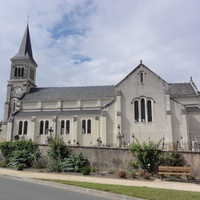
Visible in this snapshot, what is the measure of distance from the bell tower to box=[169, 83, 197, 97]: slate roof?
1187 inches

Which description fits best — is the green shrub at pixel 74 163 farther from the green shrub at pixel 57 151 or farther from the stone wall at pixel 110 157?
the green shrub at pixel 57 151

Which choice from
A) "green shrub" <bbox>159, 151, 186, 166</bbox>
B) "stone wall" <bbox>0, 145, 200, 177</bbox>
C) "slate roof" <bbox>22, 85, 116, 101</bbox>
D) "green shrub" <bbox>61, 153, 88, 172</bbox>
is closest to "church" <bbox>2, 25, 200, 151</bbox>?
"slate roof" <bbox>22, 85, 116, 101</bbox>

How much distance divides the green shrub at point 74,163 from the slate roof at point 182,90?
26.0 metres

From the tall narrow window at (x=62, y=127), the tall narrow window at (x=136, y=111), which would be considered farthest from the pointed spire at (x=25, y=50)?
the tall narrow window at (x=136, y=111)

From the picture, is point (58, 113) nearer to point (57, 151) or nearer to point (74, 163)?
point (57, 151)

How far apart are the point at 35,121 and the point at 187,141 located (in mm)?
25656

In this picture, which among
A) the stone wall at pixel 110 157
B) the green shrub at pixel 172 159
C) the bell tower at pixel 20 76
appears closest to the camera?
the green shrub at pixel 172 159

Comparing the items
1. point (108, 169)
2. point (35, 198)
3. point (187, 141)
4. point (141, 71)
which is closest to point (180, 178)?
point (108, 169)

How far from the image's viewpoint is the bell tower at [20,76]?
49094mm

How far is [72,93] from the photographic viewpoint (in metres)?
47.6

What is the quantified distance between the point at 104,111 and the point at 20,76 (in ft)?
83.6

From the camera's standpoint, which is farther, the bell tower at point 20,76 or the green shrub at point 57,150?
the bell tower at point 20,76

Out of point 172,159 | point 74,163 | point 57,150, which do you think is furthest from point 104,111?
point 172,159

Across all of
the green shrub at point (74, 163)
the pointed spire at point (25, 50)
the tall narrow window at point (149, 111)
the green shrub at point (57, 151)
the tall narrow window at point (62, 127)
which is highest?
the pointed spire at point (25, 50)
